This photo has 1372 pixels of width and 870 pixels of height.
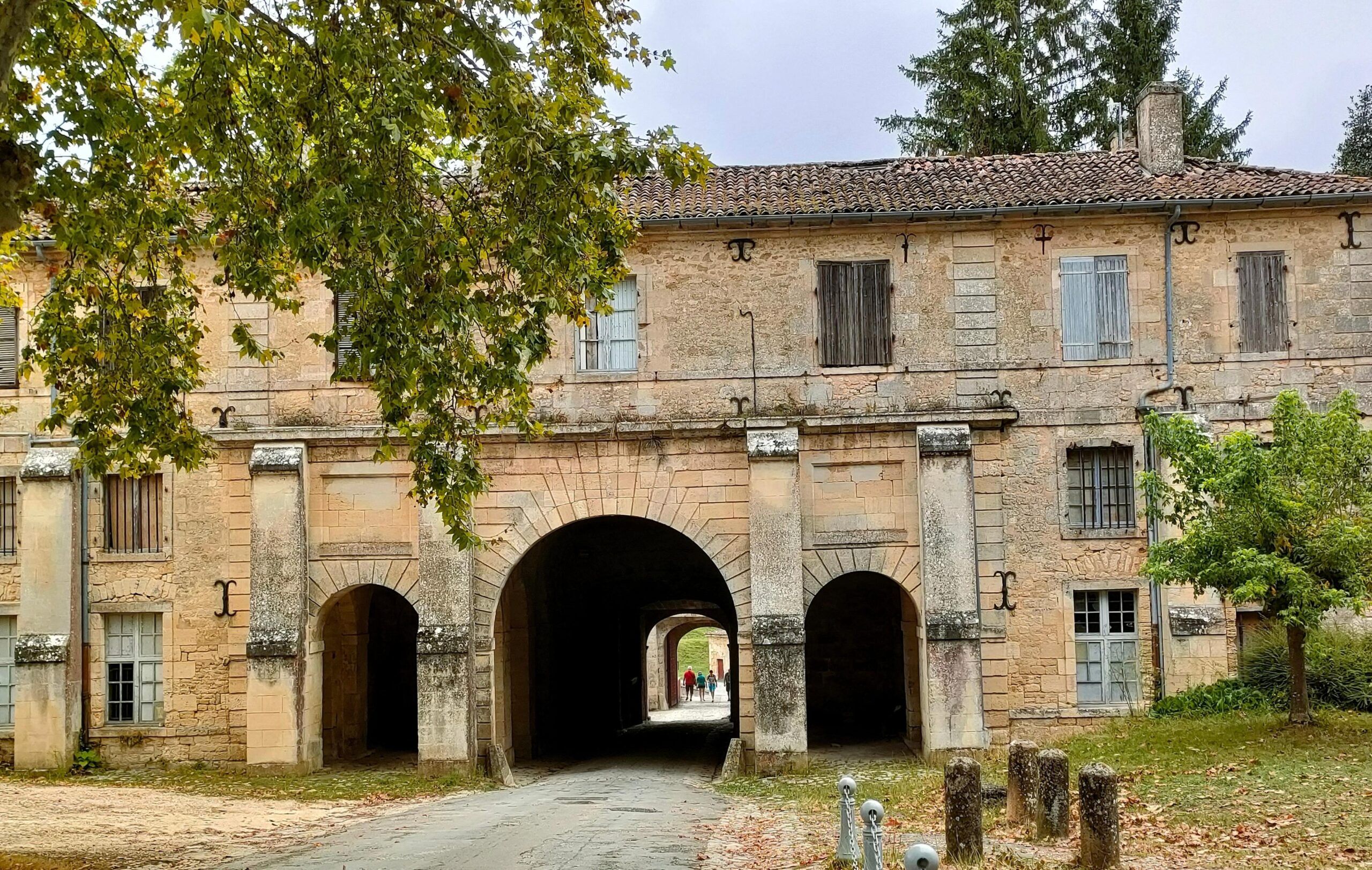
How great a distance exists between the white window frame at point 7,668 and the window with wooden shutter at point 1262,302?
722 inches

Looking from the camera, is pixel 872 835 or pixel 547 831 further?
pixel 547 831

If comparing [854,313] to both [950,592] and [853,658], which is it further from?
[853,658]

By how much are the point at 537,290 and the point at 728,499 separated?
7.87 meters

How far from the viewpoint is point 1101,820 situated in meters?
9.64

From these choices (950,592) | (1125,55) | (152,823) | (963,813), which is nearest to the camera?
(963,813)

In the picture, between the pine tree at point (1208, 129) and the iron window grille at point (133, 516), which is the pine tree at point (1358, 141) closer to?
the pine tree at point (1208, 129)

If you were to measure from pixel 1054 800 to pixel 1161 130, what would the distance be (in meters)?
12.9

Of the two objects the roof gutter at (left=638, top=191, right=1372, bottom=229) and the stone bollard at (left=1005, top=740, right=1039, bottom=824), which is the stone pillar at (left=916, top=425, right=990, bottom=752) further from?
the stone bollard at (left=1005, top=740, right=1039, bottom=824)

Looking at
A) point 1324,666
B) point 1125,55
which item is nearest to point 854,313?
point 1324,666

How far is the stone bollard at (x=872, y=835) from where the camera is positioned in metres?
8.26

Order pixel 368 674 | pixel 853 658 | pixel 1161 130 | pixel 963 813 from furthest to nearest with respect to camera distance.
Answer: pixel 853 658 → pixel 368 674 → pixel 1161 130 → pixel 963 813

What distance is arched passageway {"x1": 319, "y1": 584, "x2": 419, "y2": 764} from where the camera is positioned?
2022cm

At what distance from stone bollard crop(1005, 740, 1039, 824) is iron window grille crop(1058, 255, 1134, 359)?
848 centimetres

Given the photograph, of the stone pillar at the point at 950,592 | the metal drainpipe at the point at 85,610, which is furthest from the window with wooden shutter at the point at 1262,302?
the metal drainpipe at the point at 85,610
